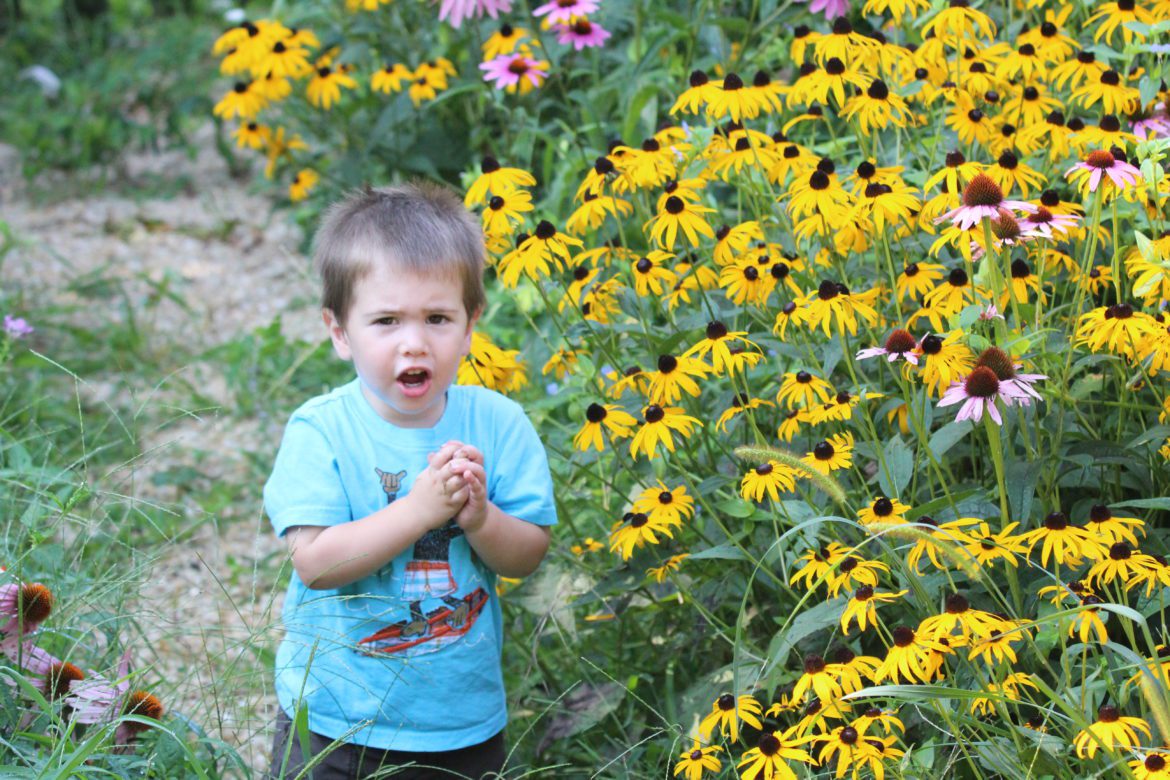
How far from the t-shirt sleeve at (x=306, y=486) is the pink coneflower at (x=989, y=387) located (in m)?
0.88

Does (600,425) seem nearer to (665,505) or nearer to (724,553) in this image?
(665,505)

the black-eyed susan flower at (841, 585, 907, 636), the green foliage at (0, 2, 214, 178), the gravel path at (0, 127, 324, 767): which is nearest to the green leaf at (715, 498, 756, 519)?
the black-eyed susan flower at (841, 585, 907, 636)

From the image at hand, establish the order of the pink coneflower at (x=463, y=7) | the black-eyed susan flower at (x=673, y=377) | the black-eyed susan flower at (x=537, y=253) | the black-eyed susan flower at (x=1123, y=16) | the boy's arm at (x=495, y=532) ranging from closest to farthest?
the boy's arm at (x=495, y=532) < the black-eyed susan flower at (x=673, y=377) < the black-eyed susan flower at (x=537, y=253) < the black-eyed susan flower at (x=1123, y=16) < the pink coneflower at (x=463, y=7)

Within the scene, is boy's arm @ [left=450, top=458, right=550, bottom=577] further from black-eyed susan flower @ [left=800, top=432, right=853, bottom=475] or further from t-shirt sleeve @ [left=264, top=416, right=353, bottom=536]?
black-eyed susan flower @ [left=800, top=432, right=853, bottom=475]

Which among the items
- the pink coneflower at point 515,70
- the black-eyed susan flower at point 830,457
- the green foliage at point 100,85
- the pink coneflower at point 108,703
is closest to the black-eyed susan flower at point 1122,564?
the black-eyed susan flower at point 830,457

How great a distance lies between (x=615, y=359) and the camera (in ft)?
7.80

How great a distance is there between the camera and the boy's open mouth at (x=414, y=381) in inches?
79.8

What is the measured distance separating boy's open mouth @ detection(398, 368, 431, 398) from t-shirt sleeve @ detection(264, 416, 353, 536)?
15 centimetres

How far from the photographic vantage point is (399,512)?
1965 mm

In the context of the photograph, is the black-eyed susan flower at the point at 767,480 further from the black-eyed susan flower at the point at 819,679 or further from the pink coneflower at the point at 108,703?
the pink coneflower at the point at 108,703

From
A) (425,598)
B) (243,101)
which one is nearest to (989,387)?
(425,598)

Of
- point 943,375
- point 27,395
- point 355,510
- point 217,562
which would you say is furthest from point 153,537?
point 943,375

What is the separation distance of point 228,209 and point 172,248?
339 millimetres

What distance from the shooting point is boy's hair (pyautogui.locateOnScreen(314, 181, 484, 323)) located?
80.7 inches
